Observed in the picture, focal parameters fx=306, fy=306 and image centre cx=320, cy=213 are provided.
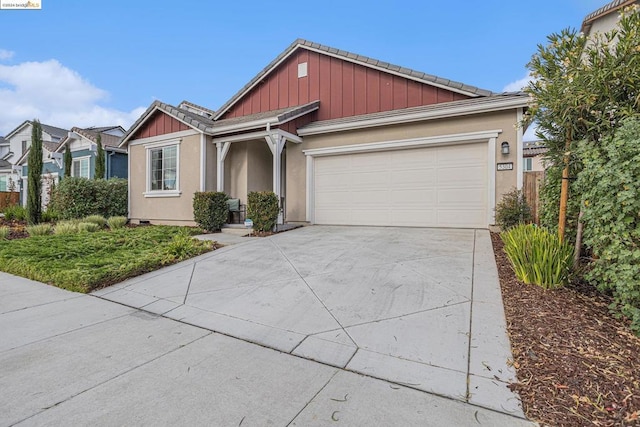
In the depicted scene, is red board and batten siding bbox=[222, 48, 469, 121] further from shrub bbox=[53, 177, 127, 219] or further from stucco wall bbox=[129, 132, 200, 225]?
shrub bbox=[53, 177, 127, 219]

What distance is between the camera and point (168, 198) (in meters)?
10.4

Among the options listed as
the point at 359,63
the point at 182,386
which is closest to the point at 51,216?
the point at 359,63

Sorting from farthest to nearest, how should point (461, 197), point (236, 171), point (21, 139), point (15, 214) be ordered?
point (21, 139)
point (15, 214)
point (236, 171)
point (461, 197)

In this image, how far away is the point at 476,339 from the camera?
2574 mm

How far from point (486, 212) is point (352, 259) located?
4357 millimetres

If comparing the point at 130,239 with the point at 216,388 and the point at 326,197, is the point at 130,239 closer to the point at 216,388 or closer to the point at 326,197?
the point at 326,197

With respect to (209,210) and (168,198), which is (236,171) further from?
(168,198)

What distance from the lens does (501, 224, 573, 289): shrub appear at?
136 inches

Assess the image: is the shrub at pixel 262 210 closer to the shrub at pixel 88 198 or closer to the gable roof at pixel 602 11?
the shrub at pixel 88 198

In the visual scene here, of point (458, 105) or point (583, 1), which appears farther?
point (583, 1)

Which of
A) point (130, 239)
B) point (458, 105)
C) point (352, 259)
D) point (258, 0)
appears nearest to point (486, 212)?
point (458, 105)

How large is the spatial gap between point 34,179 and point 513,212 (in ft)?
49.0

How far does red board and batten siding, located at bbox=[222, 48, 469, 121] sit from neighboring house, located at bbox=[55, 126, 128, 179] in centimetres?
910

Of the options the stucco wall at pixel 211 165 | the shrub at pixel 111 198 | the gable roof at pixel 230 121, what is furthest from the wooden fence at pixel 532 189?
the shrub at pixel 111 198
